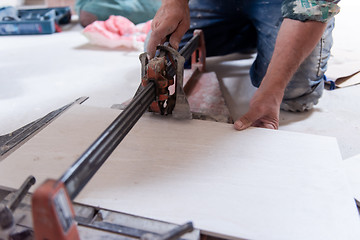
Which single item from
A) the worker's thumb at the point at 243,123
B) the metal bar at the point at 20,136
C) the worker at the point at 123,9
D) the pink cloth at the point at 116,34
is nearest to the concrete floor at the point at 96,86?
the pink cloth at the point at 116,34

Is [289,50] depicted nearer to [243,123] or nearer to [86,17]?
[243,123]

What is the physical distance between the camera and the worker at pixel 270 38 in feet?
3.81

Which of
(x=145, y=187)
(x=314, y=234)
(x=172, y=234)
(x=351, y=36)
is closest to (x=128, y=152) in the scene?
(x=145, y=187)

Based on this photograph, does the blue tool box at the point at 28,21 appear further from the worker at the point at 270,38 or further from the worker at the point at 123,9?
the worker at the point at 270,38

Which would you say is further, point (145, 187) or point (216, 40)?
point (216, 40)

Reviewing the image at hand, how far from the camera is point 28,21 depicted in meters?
3.08

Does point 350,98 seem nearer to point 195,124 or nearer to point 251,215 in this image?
point 195,124

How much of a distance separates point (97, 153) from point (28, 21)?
304cm

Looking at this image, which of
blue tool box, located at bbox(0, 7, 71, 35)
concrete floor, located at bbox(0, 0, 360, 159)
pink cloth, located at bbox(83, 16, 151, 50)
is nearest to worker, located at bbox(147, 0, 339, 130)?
concrete floor, located at bbox(0, 0, 360, 159)

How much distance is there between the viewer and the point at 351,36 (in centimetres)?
288

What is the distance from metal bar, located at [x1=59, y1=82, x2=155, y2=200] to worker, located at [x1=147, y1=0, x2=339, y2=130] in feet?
1.41

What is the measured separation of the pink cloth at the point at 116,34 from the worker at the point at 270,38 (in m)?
0.71

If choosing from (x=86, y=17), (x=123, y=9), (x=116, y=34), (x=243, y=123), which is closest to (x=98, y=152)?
(x=243, y=123)

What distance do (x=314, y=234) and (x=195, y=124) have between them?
538mm
